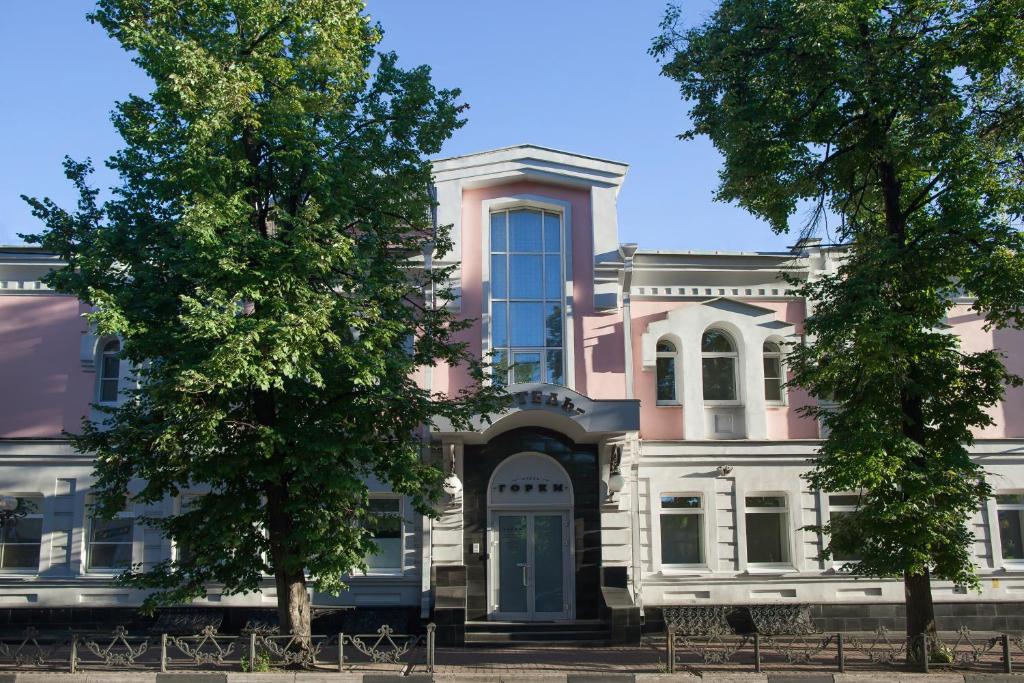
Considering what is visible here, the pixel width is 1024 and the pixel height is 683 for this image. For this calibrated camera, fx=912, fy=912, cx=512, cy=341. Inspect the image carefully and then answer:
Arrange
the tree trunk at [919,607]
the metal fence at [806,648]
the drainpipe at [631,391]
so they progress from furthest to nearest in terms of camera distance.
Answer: the drainpipe at [631,391]
the tree trunk at [919,607]
the metal fence at [806,648]

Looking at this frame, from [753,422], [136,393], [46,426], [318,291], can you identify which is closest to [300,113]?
[318,291]

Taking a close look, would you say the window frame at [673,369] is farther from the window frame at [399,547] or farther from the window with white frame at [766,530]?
the window frame at [399,547]

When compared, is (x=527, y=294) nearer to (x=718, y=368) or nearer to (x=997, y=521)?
(x=718, y=368)

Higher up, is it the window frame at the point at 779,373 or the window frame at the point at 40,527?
the window frame at the point at 779,373

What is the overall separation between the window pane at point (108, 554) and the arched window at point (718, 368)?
40.6 feet

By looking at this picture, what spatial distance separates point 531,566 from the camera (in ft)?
58.3

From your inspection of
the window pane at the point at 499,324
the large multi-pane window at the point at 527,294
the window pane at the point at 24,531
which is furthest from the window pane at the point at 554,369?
the window pane at the point at 24,531

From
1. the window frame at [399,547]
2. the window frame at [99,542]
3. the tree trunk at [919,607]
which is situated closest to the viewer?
the tree trunk at [919,607]

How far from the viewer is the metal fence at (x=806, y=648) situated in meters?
13.8

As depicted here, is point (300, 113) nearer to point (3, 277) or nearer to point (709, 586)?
point (3, 277)

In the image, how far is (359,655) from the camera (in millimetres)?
14820

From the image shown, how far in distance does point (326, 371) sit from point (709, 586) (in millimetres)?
9614

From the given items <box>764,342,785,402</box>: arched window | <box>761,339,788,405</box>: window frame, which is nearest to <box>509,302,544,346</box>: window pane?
<box>761,339,788,405</box>: window frame

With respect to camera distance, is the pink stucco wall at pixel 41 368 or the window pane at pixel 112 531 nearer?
the window pane at pixel 112 531
